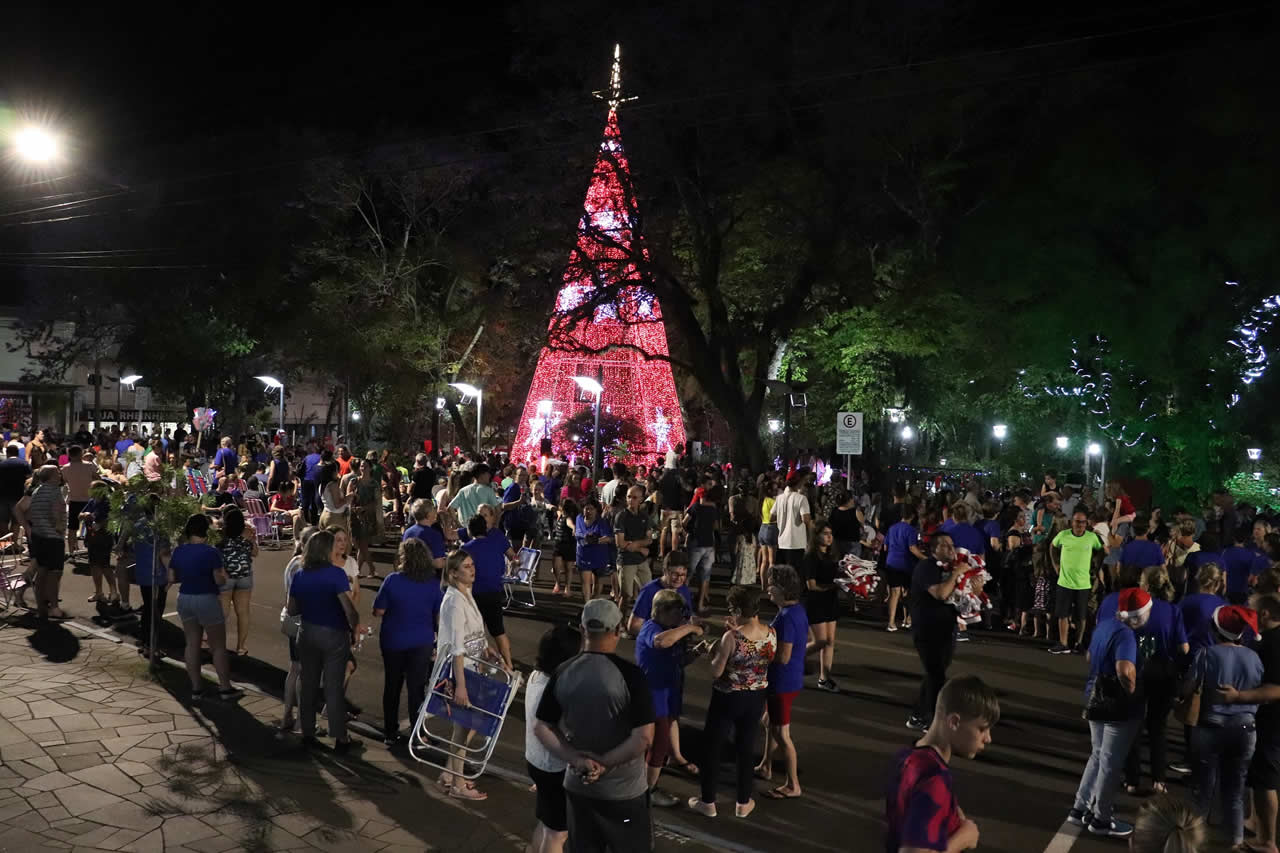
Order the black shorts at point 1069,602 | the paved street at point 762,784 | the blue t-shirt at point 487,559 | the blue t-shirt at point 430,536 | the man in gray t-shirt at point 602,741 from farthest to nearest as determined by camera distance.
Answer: the black shorts at point 1069,602
the blue t-shirt at point 430,536
the blue t-shirt at point 487,559
the paved street at point 762,784
the man in gray t-shirt at point 602,741

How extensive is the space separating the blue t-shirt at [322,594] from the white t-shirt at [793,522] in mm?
6843

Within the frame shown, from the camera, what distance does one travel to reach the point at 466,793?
661cm

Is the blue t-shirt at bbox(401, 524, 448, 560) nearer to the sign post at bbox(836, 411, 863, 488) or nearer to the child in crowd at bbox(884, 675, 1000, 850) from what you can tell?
the child in crowd at bbox(884, 675, 1000, 850)

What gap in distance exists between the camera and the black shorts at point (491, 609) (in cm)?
859

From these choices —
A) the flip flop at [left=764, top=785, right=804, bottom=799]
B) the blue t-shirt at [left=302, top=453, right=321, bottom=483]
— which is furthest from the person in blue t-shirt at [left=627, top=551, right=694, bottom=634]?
the blue t-shirt at [left=302, top=453, right=321, bottom=483]

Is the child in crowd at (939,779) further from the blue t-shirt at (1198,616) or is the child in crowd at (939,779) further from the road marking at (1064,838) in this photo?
the blue t-shirt at (1198,616)

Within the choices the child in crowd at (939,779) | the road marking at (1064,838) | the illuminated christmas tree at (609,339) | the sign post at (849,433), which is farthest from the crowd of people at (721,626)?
the illuminated christmas tree at (609,339)

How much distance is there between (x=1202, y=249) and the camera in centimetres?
2312

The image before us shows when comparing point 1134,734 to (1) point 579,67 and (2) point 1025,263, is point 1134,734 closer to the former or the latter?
(2) point 1025,263

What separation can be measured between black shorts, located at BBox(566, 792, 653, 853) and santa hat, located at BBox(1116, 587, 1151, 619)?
3.75 meters

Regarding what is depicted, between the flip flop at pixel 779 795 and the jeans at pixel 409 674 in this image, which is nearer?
the flip flop at pixel 779 795

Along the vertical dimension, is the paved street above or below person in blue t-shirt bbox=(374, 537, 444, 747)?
below

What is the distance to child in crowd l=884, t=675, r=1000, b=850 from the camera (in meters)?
3.24

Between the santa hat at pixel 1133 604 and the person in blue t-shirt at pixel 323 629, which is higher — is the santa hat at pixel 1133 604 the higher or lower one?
the higher one
